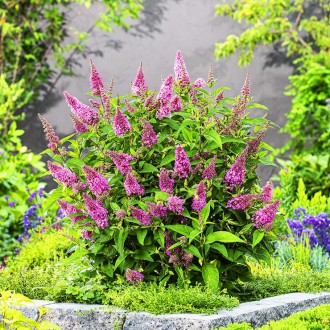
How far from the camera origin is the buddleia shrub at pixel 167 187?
289cm

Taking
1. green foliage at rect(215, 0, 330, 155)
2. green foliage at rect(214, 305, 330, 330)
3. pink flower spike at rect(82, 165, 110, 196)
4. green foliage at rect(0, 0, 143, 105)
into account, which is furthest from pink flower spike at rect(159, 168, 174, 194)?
green foliage at rect(0, 0, 143, 105)

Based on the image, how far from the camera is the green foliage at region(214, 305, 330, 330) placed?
235 cm

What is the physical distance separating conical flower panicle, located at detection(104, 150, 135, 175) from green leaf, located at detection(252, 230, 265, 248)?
66 cm

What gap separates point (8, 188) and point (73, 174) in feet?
11.0

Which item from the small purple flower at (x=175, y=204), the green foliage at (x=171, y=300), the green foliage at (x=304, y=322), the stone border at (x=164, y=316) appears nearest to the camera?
the green foliage at (x=304, y=322)

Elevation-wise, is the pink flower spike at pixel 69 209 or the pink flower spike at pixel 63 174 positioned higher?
the pink flower spike at pixel 63 174

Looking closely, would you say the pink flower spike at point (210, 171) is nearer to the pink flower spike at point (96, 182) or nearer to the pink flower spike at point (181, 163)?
the pink flower spike at point (181, 163)

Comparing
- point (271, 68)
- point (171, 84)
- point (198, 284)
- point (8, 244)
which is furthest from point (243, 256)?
point (271, 68)

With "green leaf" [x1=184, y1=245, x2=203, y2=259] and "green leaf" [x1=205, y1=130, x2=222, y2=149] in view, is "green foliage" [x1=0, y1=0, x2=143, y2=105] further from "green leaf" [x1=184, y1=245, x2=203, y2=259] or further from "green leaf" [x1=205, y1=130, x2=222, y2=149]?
"green leaf" [x1=184, y1=245, x2=203, y2=259]

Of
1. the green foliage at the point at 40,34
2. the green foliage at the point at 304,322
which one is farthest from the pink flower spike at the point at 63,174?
the green foliage at the point at 40,34

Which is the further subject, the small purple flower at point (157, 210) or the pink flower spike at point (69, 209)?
the pink flower spike at point (69, 209)

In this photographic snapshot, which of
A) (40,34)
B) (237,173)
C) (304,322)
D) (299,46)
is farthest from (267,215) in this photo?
(40,34)

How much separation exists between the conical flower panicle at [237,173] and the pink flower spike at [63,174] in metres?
0.74

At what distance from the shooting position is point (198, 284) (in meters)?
2.95
